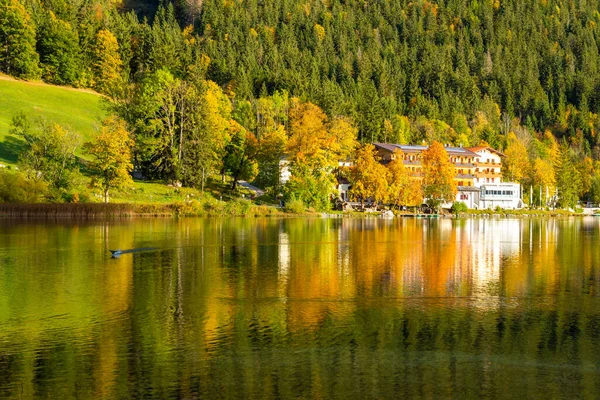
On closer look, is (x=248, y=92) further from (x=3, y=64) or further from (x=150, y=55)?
(x=3, y=64)

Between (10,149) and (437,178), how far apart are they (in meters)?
82.0

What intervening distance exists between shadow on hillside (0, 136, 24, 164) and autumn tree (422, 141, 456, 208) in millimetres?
78298

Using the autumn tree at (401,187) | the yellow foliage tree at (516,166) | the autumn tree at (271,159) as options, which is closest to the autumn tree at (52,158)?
the autumn tree at (271,159)

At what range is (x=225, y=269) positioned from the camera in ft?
145

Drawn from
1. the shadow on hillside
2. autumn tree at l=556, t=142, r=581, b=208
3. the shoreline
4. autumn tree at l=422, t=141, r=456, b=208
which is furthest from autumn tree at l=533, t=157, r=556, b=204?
the shadow on hillside

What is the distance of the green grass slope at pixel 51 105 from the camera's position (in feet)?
449

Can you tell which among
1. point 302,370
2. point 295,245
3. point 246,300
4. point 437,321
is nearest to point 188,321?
point 246,300

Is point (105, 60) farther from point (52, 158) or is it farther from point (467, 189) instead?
point (467, 189)

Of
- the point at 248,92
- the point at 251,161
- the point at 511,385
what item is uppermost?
the point at 248,92

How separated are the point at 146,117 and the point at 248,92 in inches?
2832

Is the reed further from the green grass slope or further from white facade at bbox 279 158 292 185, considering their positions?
the green grass slope

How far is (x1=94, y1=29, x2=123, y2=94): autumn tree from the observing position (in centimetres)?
17100

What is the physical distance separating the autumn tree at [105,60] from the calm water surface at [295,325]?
125 meters

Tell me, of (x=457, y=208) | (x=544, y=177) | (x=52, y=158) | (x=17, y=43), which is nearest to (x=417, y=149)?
(x=457, y=208)
